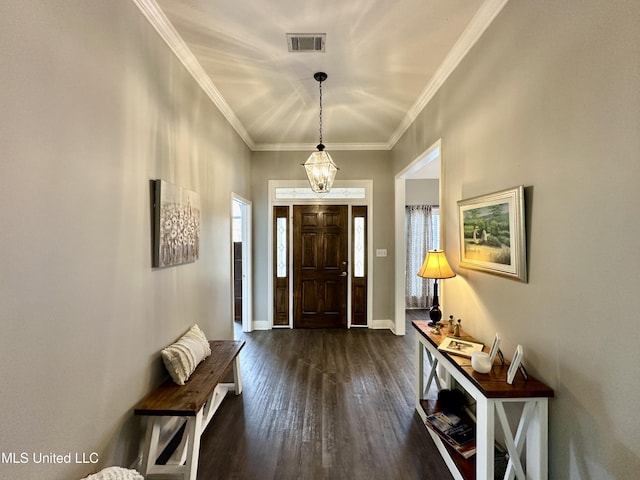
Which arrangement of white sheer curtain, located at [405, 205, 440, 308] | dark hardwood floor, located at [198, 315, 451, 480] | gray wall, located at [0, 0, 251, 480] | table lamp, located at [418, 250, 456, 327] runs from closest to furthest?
1. gray wall, located at [0, 0, 251, 480]
2. dark hardwood floor, located at [198, 315, 451, 480]
3. table lamp, located at [418, 250, 456, 327]
4. white sheer curtain, located at [405, 205, 440, 308]

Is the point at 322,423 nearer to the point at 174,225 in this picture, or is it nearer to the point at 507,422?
the point at 507,422

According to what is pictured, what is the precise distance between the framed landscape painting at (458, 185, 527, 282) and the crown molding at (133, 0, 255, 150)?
2.43m

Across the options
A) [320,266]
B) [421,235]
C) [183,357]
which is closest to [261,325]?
[320,266]

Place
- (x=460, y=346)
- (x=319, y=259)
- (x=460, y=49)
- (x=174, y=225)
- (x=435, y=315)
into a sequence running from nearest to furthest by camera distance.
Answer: (x=460, y=346)
(x=174, y=225)
(x=460, y=49)
(x=435, y=315)
(x=319, y=259)

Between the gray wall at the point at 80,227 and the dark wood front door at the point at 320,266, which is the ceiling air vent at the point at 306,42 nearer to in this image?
the gray wall at the point at 80,227

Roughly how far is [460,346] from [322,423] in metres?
1.30

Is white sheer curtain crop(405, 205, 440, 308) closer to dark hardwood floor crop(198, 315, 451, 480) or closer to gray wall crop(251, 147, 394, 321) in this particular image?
gray wall crop(251, 147, 394, 321)

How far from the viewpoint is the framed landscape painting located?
156cm

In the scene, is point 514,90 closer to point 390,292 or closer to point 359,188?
point 359,188

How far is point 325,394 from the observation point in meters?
2.80

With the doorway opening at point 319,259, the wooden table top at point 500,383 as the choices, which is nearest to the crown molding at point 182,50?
the doorway opening at point 319,259

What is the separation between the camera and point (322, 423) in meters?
2.37

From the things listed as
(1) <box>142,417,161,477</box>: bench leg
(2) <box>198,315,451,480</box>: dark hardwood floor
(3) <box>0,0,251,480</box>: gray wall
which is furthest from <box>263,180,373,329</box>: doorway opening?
(1) <box>142,417,161,477</box>: bench leg

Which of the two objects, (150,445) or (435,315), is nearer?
(150,445)
